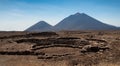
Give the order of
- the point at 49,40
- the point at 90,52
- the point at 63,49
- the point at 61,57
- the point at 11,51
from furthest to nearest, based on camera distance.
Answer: the point at 49,40
the point at 63,49
the point at 11,51
the point at 90,52
the point at 61,57

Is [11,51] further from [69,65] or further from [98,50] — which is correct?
[69,65]

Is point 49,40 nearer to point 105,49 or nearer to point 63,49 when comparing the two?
point 63,49

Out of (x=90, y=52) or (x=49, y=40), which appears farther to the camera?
(x=49, y=40)

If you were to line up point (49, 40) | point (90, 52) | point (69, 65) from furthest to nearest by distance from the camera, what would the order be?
point (49, 40) → point (90, 52) → point (69, 65)

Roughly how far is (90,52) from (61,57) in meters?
3.95

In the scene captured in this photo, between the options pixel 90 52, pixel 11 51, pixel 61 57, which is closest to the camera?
pixel 61 57

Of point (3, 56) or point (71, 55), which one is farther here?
point (3, 56)

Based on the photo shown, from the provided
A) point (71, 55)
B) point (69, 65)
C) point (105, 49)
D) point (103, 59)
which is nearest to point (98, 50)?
point (105, 49)

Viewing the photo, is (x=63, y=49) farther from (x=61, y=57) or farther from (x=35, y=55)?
(x=61, y=57)

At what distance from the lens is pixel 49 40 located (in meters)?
39.8

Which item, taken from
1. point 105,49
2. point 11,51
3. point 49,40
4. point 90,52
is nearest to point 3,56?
point 11,51

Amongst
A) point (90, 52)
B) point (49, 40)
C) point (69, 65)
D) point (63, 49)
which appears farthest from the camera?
point (49, 40)

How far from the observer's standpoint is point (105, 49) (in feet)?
90.7

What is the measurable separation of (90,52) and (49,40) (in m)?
14.1
